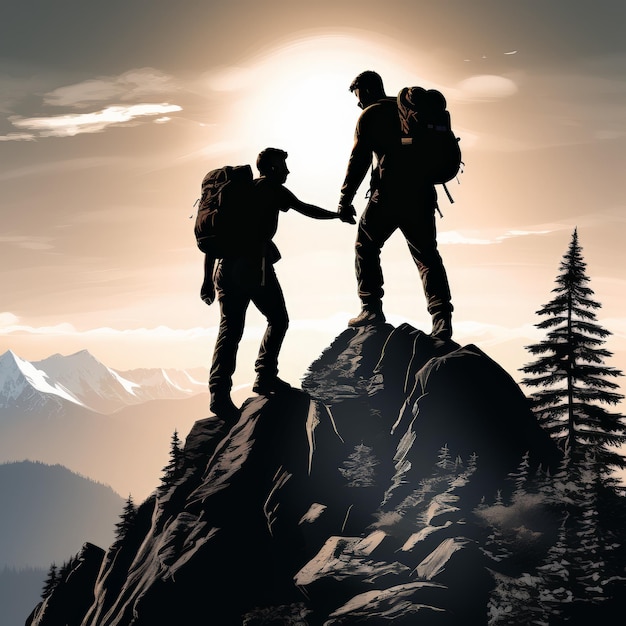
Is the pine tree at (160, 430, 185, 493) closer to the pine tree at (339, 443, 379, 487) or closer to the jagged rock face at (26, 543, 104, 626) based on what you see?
the pine tree at (339, 443, 379, 487)

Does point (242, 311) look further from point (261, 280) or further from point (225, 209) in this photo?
point (225, 209)

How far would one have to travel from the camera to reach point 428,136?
1694 centimetres

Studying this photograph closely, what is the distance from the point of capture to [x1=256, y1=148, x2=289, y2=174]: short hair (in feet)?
57.3

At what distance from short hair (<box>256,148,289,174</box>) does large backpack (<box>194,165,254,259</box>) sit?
0.30 metres

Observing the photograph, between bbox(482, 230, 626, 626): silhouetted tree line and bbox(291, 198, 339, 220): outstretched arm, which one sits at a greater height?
bbox(291, 198, 339, 220): outstretched arm

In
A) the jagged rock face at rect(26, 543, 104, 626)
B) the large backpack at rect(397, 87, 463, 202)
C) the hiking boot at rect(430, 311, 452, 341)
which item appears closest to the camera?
the large backpack at rect(397, 87, 463, 202)

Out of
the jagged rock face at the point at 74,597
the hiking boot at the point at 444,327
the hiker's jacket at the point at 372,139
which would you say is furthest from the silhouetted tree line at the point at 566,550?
the jagged rock face at the point at 74,597

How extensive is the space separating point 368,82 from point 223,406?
7155mm

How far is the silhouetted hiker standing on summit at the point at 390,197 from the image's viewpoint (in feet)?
56.6

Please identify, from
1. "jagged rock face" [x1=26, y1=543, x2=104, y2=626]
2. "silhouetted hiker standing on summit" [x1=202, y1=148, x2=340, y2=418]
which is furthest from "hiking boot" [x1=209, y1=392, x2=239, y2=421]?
"jagged rock face" [x1=26, y1=543, x2=104, y2=626]

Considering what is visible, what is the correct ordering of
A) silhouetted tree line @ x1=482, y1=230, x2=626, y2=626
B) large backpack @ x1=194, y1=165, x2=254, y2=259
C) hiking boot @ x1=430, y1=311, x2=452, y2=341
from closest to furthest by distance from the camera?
1. silhouetted tree line @ x1=482, y1=230, x2=626, y2=626
2. large backpack @ x1=194, y1=165, x2=254, y2=259
3. hiking boot @ x1=430, y1=311, x2=452, y2=341

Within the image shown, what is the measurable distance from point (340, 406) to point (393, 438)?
127 cm

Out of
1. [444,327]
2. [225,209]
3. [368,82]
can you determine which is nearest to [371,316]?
[444,327]

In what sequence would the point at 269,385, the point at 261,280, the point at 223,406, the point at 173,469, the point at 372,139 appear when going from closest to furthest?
the point at 372,139
the point at 261,280
the point at 269,385
the point at 223,406
the point at 173,469
